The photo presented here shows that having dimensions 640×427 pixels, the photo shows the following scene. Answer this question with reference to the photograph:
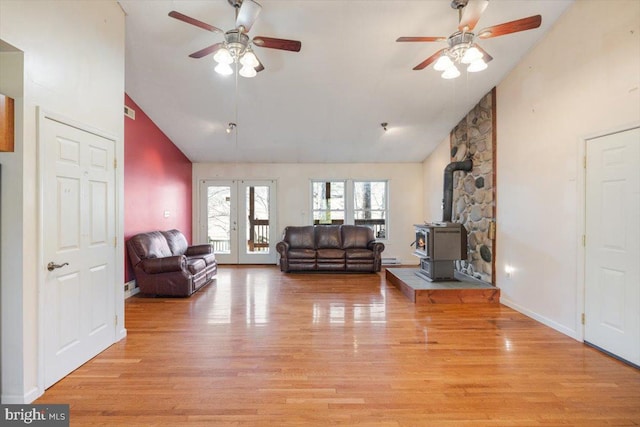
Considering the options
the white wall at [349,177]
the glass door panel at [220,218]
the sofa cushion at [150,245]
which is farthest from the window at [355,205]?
the sofa cushion at [150,245]

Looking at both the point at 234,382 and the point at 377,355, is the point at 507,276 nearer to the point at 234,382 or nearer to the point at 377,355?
the point at 377,355

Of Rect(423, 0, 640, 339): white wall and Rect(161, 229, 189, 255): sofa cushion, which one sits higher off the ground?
Rect(423, 0, 640, 339): white wall

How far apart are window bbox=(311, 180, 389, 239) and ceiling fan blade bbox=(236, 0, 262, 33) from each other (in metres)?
4.67

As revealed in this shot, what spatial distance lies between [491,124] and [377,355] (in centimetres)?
380

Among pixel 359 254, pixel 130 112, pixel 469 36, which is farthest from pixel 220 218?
pixel 469 36

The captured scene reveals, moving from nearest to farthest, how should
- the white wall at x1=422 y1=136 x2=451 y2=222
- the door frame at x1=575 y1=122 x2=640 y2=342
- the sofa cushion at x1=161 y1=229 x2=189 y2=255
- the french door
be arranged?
1. the door frame at x1=575 y1=122 x2=640 y2=342
2. the sofa cushion at x1=161 y1=229 x2=189 y2=255
3. the white wall at x1=422 y1=136 x2=451 y2=222
4. the french door

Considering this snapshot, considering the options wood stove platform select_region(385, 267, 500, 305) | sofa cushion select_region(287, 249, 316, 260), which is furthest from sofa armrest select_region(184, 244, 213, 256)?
wood stove platform select_region(385, 267, 500, 305)

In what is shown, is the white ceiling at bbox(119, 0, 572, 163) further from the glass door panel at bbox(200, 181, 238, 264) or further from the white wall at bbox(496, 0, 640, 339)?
the glass door panel at bbox(200, 181, 238, 264)

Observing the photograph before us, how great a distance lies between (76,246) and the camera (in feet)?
7.87

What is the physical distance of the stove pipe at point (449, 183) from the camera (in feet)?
16.1

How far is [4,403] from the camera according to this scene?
1898 millimetres

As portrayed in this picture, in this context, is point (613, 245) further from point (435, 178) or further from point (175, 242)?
point (175, 242)

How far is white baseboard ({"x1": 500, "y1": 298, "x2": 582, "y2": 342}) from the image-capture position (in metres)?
2.96

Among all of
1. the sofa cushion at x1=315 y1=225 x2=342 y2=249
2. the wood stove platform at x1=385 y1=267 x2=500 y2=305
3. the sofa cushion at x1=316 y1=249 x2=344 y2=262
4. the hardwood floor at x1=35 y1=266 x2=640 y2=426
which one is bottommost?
the hardwood floor at x1=35 y1=266 x2=640 y2=426
